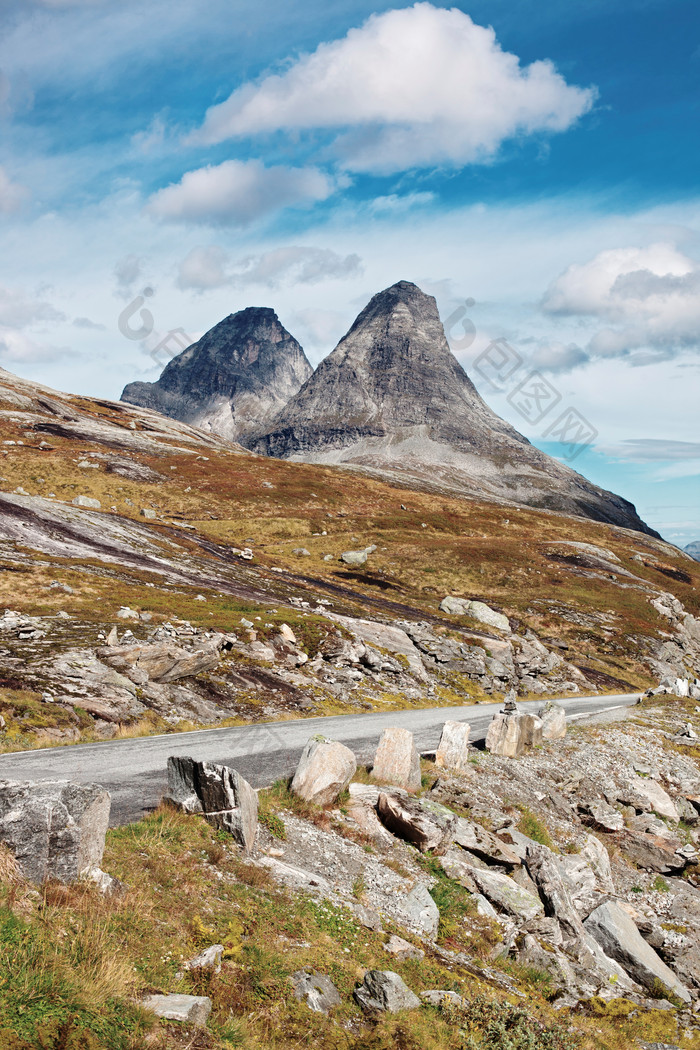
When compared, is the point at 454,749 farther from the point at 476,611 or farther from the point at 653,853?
the point at 476,611

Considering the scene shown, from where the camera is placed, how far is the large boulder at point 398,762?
19.5m

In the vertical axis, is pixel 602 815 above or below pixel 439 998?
below

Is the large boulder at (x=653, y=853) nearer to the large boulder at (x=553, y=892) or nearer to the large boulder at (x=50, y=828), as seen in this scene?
the large boulder at (x=553, y=892)

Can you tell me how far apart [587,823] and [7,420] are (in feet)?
503

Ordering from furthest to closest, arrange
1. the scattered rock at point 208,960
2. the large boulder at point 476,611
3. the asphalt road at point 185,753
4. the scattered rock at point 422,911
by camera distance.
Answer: the large boulder at point 476,611 → the asphalt road at point 185,753 → the scattered rock at point 422,911 → the scattered rock at point 208,960

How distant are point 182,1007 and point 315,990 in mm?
2779

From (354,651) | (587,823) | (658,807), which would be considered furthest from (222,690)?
(658,807)

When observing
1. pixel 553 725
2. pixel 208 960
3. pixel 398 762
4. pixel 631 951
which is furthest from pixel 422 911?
pixel 553 725

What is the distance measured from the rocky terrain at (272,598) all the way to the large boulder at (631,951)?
58.0 ft

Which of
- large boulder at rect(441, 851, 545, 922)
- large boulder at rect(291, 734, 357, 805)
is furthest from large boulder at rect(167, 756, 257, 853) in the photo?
large boulder at rect(441, 851, 545, 922)

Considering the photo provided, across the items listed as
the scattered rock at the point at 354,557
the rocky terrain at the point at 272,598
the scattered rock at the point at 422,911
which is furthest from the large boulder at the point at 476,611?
the scattered rock at the point at 422,911

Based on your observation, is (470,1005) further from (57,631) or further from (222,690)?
(57,631)

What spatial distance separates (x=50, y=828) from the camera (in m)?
9.28

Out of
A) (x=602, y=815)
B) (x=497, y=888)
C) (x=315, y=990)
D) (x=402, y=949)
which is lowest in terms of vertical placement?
(x=602, y=815)
